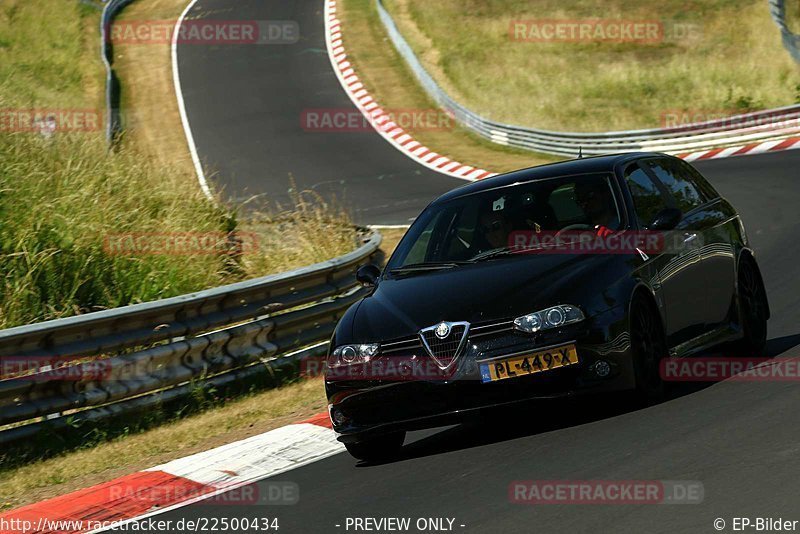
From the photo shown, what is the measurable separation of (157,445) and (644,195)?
3779 mm

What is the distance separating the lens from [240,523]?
6.18m

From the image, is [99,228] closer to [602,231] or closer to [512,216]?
[512,216]

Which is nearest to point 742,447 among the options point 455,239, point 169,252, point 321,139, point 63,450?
point 455,239

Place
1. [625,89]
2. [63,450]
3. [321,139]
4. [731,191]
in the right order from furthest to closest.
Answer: [625,89]
[321,139]
[731,191]
[63,450]

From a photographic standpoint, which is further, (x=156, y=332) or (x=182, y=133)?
(x=182, y=133)

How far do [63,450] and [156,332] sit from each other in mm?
1162

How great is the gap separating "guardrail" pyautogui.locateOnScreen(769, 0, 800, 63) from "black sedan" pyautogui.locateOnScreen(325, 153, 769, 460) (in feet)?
99.7

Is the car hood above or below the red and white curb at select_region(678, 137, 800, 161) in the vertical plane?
above

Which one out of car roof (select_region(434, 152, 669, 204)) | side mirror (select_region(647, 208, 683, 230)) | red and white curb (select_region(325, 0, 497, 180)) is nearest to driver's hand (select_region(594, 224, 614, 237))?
side mirror (select_region(647, 208, 683, 230))

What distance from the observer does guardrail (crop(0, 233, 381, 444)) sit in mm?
8625

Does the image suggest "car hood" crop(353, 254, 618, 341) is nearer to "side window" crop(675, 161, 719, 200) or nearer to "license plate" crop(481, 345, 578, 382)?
"license plate" crop(481, 345, 578, 382)

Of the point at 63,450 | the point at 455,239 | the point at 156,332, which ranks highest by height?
the point at 455,239

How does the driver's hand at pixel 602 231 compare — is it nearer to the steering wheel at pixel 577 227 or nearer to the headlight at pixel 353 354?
the steering wheel at pixel 577 227

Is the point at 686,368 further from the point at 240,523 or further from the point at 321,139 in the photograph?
the point at 321,139
